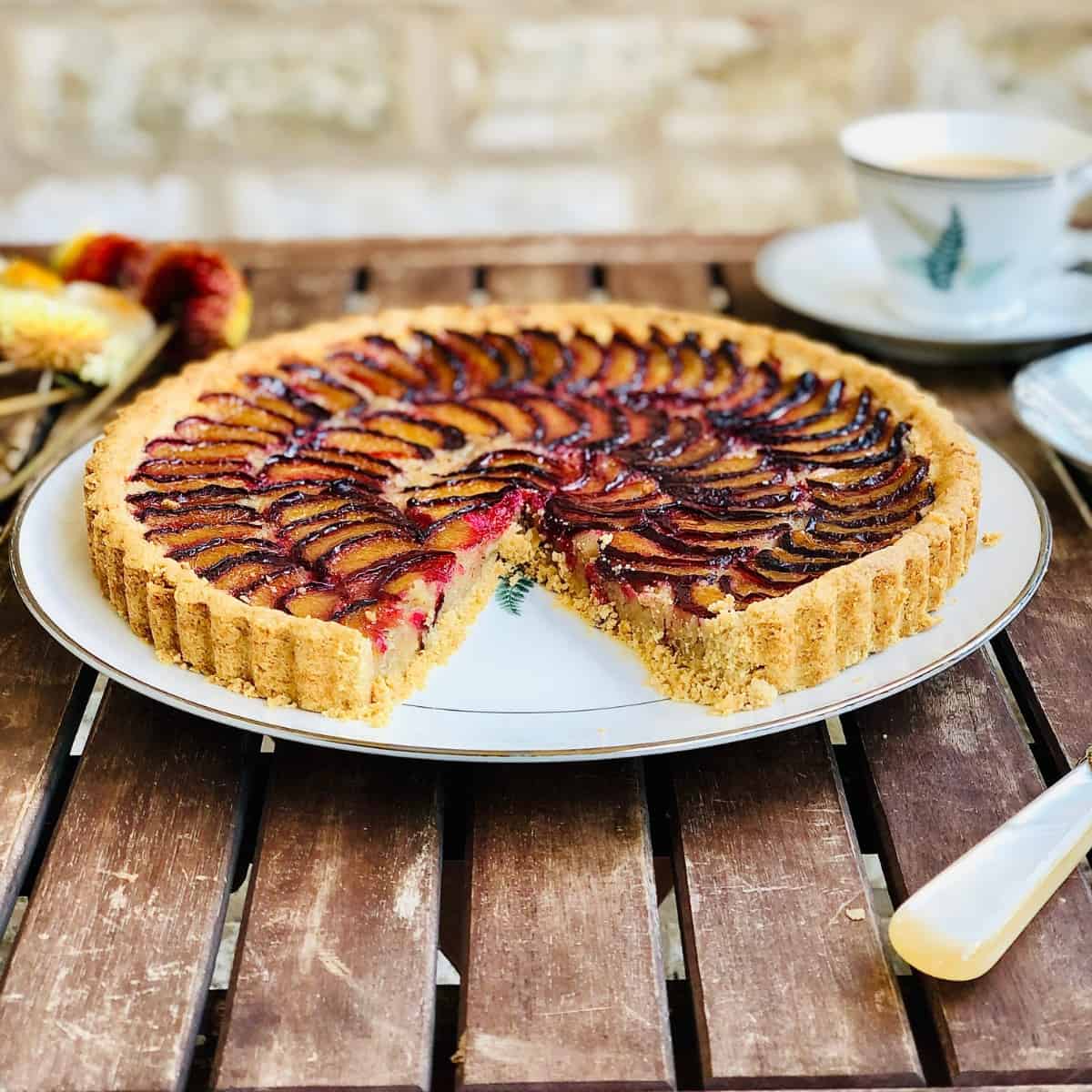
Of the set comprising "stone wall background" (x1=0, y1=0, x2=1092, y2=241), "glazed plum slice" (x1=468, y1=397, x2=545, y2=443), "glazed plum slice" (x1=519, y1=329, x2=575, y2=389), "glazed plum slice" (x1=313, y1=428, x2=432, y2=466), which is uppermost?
"glazed plum slice" (x1=313, y1=428, x2=432, y2=466)

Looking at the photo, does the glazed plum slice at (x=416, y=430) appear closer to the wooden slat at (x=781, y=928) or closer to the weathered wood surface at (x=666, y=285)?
the wooden slat at (x=781, y=928)

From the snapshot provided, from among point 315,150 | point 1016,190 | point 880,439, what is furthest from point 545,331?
point 315,150

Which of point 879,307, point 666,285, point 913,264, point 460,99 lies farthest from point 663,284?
point 460,99

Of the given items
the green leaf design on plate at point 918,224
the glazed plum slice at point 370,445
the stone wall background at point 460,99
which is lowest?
the stone wall background at point 460,99

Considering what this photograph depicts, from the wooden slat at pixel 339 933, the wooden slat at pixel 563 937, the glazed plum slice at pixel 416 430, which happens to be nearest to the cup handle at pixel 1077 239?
the glazed plum slice at pixel 416 430

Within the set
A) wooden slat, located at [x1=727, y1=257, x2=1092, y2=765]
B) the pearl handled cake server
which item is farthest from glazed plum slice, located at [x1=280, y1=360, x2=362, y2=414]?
the pearl handled cake server

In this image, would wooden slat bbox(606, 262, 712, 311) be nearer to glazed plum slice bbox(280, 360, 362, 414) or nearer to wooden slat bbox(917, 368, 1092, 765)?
wooden slat bbox(917, 368, 1092, 765)
